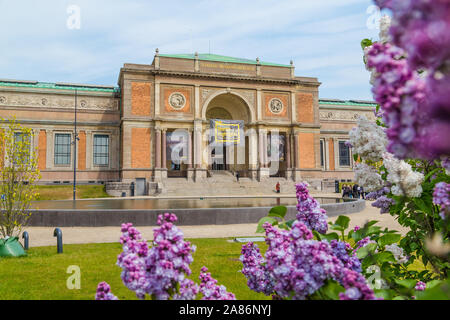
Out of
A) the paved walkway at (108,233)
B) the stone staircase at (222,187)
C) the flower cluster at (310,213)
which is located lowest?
the paved walkway at (108,233)

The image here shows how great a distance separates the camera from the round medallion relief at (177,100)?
3872cm

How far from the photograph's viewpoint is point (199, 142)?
126 ft

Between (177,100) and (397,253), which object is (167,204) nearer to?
(397,253)

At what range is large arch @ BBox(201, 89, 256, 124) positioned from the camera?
132ft

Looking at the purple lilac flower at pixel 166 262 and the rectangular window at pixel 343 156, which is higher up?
the rectangular window at pixel 343 156

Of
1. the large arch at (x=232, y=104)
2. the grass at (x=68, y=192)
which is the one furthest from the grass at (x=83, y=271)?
the large arch at (x=232, y=104)

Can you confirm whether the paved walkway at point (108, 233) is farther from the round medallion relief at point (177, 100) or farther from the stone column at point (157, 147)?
the round medallion relief at point (177, 100)

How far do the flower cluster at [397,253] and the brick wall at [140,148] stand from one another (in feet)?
117

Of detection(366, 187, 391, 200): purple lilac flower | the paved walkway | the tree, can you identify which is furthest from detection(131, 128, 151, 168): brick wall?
detection(366, 187, 391, 200): purple lilac flower

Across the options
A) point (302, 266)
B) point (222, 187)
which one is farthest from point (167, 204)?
point (302, 266)

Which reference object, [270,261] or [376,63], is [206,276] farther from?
[376,63]

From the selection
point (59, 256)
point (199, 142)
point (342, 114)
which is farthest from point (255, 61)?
point (59, 256)

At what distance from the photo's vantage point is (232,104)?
44000mm

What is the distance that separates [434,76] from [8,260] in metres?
8.72
